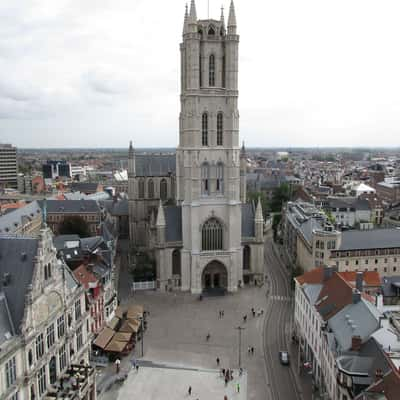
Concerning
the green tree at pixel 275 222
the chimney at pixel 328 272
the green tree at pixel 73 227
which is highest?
the chimney at pixel 328 272

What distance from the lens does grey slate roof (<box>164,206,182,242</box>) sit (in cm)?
8438

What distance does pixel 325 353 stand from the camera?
159ft

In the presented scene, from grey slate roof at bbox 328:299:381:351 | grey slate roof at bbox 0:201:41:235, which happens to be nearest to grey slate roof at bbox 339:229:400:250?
grey slate roof at bbox 328:299:381:351

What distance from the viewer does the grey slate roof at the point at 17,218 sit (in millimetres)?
100881

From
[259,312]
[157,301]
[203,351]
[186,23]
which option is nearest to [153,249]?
[157,301]

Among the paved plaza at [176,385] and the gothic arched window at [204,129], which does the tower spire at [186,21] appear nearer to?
the gothic arched window at [204,129]

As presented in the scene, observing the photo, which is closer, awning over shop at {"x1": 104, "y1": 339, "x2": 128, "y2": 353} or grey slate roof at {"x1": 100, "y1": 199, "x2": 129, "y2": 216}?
awning over shop at {"x1": 104, "y1": 339, "x2": 128, "y2": 353}

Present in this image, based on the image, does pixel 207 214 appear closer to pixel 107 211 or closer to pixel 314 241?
pixel 314 241

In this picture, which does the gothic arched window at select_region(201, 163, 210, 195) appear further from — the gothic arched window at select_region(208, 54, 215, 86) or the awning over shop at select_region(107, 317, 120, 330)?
the awning over shop at select_region(107, 317, 120, 330)

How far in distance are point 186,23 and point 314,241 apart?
47931mm

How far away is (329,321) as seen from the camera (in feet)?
163

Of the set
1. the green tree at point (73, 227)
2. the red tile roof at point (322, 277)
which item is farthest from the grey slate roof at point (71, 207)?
the red tile roof at point (322, 277)

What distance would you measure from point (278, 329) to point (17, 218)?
73982 mm

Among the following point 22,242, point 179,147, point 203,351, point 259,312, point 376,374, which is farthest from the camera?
point 179,147
